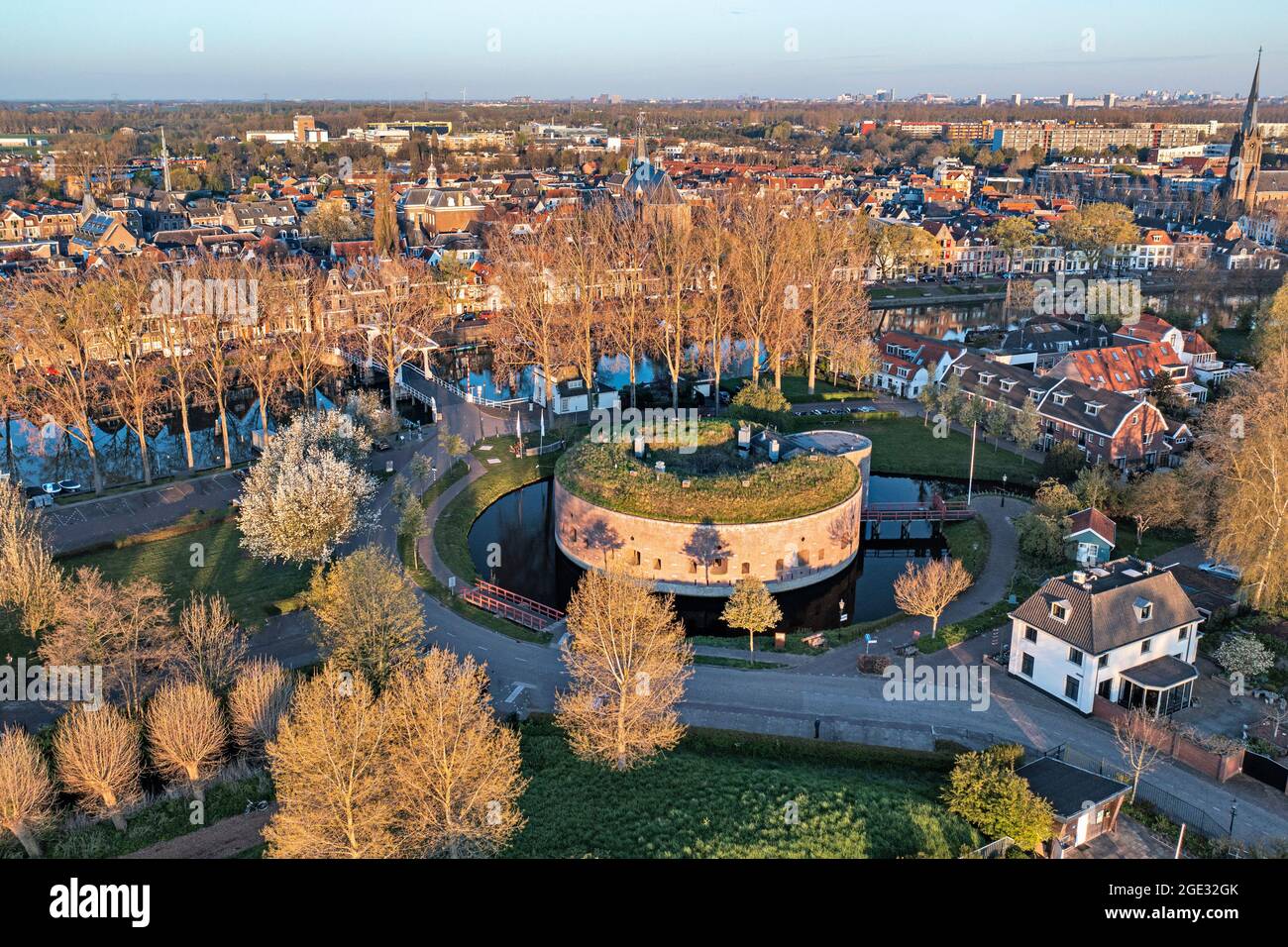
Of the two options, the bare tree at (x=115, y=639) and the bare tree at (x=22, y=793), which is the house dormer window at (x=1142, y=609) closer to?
the bare tree at (x=115, y=639)

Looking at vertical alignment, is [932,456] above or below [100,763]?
above

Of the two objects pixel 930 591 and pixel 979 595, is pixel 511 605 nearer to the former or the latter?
pixel 930 591

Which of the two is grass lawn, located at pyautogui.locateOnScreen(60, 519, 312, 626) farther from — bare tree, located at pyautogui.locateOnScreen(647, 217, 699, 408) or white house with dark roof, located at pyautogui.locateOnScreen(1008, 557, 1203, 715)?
bare tree, located at pyautogui.locateOnScreen(647, 217, 699, 408)

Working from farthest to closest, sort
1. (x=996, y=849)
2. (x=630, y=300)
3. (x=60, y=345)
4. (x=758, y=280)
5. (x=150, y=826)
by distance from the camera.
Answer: (x=630, y=300) → (x=758, y=280) → (x=60, y=345) → (x=150, y=826) → (x=996, y=849)

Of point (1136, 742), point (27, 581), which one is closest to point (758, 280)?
point (1136, 742)

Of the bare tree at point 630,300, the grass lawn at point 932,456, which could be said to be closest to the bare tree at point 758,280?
the bare tree at point 630,300

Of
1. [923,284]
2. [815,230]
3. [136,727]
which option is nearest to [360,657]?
[136,727]
